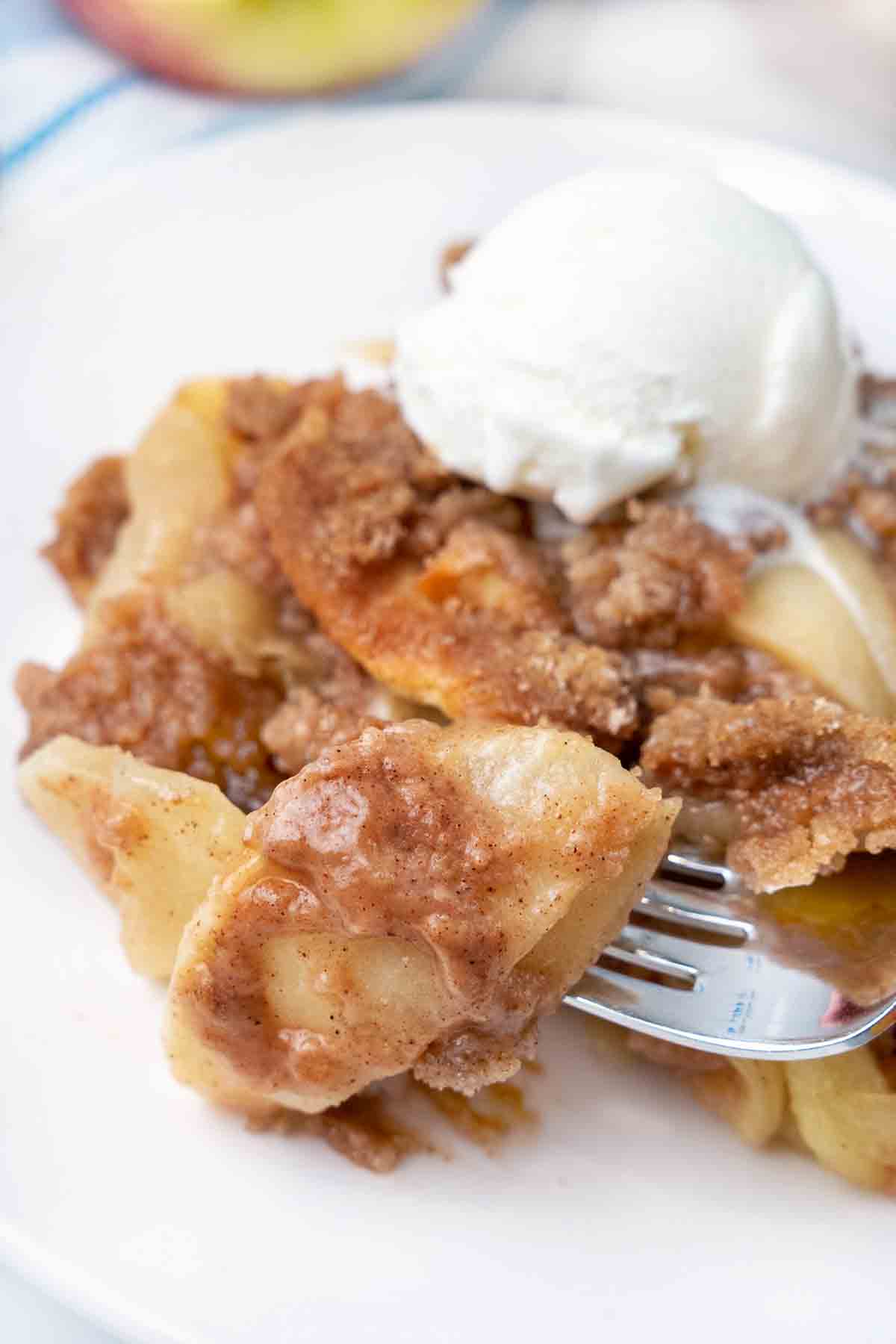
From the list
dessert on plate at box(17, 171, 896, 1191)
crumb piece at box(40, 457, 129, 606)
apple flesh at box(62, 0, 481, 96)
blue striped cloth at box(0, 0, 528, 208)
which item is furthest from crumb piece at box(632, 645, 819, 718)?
apple flesh at box(62, 0, 481, 96)

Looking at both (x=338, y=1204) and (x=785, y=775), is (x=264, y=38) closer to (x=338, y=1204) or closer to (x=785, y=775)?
(x=785, y=775)

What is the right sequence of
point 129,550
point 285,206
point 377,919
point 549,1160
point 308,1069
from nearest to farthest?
point 377,919, point 308,1069, point 549,1160, point 129,550, point 285,206

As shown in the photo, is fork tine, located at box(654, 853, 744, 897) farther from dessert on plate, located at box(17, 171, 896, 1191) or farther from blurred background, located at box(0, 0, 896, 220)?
blurred background, located at box(0, 0, 896, 220)

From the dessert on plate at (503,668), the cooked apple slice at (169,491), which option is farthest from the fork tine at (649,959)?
the cooked apple slice at (169,491)

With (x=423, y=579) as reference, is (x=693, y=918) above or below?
below

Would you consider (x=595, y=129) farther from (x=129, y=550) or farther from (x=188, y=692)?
(x=188, y=692)

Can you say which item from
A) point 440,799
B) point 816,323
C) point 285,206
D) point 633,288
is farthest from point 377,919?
point 285,206

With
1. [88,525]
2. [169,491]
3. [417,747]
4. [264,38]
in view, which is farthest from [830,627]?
[264,38]
